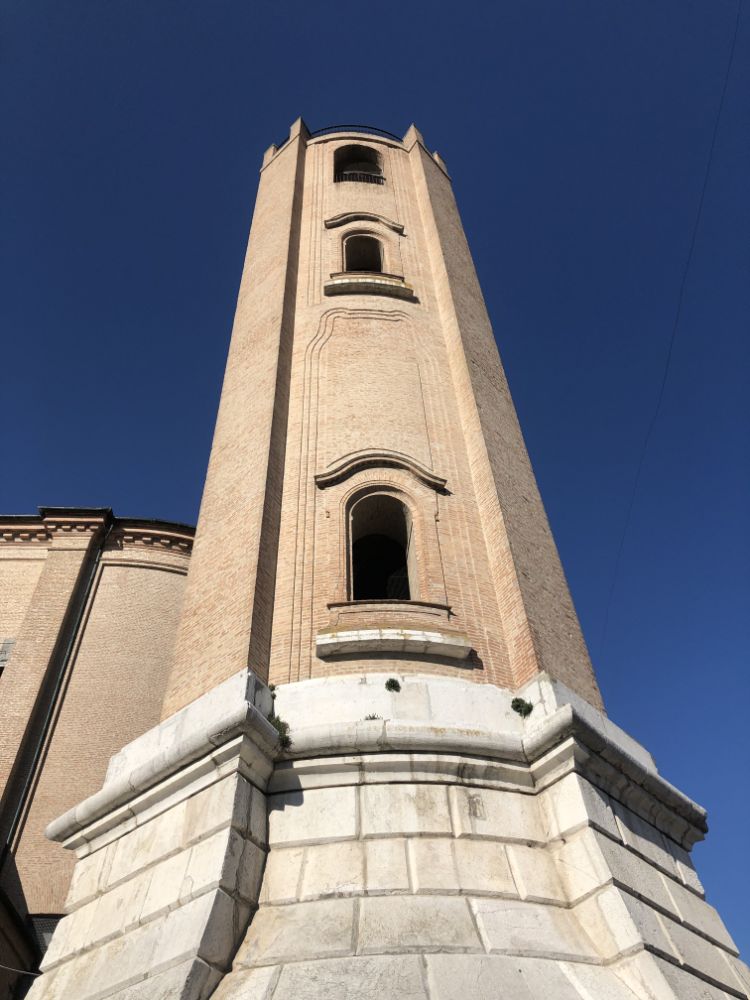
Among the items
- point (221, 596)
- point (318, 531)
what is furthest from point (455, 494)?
point (221, 596)

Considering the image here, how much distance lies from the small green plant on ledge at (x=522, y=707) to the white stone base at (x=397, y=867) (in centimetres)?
7

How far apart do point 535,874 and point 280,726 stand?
7.48 feet

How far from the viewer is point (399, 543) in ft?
35.6

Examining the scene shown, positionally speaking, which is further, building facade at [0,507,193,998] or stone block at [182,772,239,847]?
building facade at [0,507,193,998]

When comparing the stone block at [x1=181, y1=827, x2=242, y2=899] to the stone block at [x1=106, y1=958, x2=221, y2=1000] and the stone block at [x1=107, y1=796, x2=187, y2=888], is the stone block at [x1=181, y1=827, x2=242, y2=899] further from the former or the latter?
the stone block at [x1=106, y1=958, x2=221, y2=1000]

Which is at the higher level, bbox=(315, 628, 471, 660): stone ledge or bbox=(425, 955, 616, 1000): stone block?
bbox=(315, 628, 471, 660): stone ledge

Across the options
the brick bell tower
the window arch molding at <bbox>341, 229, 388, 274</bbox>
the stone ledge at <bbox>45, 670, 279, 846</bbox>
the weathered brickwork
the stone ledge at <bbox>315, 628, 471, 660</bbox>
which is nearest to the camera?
the brick bell tower

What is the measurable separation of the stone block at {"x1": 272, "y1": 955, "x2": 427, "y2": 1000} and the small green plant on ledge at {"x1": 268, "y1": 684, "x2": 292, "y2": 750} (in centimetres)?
169

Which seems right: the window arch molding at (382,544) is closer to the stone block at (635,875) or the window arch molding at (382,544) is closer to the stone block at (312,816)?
the stone block at (312,816)

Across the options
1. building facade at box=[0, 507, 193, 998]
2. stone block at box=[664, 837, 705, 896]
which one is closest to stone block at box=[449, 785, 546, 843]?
stone block at box=[664, 837, 705, 896]

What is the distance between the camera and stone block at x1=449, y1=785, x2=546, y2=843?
663cm

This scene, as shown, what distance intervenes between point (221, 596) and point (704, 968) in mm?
5291

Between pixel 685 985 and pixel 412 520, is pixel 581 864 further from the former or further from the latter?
pixel 412 520

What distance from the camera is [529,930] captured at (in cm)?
602
